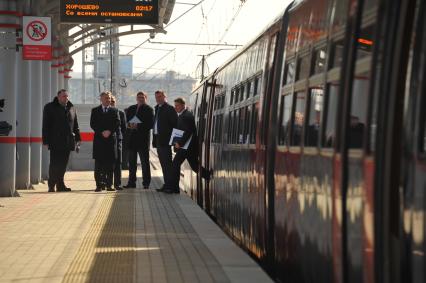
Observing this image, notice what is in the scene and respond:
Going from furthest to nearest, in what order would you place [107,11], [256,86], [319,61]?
[107,11] → [256,86] → [319,61]

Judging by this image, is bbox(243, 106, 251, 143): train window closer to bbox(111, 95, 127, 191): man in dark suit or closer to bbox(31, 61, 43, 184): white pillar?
bbox(111, 95, 127, 191): man in dark suit

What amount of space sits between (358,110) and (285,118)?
2355 mm

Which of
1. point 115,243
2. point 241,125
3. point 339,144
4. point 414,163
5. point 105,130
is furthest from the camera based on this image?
point 105,130

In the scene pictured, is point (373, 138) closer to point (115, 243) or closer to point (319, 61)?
point (319, 61)

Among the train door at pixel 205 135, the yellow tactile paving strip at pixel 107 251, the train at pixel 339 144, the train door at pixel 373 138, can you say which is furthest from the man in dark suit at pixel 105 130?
the train door at pixel 373 138

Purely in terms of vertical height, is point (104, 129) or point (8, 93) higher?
point (8, 93)

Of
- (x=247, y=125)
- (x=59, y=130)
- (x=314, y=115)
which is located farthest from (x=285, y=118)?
(x=59, y=130)

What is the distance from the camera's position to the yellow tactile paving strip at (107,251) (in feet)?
24.6

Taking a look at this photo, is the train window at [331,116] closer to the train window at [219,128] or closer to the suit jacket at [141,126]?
the train window at [219,128]

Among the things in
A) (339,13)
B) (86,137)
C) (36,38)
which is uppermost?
(36,38)

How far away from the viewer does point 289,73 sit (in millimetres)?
7246

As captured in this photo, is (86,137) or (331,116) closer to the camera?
(331,116)

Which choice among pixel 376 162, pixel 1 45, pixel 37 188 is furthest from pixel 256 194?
pixel 37 188

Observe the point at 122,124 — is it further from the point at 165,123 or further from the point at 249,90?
the point at 249,90
